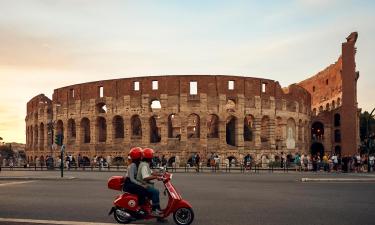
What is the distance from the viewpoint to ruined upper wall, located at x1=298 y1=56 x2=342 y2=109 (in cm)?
5303

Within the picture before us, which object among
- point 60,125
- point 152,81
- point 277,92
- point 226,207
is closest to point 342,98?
point 277,92

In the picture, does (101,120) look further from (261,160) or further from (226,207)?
(226,207)

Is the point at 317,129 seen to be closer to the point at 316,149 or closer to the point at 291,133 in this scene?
the point at 316,149

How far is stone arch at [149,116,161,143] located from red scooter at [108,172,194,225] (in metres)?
34.7

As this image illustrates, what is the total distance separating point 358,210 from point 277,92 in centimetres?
3651

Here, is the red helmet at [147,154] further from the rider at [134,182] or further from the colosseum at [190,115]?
the colosseum at [190,115]

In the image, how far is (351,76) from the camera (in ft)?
158

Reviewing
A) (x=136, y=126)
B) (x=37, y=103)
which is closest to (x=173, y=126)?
(x=136, y=126)

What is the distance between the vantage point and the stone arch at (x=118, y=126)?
43500mm

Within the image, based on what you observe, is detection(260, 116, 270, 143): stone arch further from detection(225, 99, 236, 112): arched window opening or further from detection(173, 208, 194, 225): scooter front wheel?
detection(173, 208, 194, 225): scooter front wheel

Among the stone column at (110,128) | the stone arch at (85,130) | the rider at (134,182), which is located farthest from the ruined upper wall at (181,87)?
the rider at (134,182)

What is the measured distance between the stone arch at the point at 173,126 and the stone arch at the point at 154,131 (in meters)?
1.70

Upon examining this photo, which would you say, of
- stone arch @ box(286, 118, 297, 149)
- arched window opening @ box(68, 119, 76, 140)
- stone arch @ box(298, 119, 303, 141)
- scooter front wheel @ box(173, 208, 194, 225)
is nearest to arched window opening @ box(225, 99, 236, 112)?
stone arch @ box(286, 118, 297, 149)

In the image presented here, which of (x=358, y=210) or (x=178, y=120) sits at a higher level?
(x=178, y=120)
